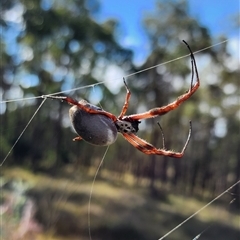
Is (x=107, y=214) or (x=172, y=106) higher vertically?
(x=172, y=106)

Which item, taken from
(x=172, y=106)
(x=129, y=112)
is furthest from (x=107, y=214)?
(x=172, y=106)

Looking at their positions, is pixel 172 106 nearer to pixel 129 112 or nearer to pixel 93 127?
pixel 93 127

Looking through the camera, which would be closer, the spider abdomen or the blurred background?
the spider abdomen

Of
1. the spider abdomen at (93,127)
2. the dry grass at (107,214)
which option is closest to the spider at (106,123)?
the spider abdomen at (93,127)

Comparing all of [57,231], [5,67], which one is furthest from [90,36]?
[57,231]

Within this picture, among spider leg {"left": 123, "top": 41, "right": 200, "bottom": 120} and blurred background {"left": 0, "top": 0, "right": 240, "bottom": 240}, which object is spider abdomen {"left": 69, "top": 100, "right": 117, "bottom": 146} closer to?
spider leg {"left": 123, "top": 41, "right": 200, "bottom": 120}

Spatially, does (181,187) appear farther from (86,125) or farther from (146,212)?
(86,125)

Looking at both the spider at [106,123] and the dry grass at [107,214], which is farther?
the dry grass at [107,214]

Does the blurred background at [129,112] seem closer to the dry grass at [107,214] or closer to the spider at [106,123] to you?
the dry grass at [107,214]

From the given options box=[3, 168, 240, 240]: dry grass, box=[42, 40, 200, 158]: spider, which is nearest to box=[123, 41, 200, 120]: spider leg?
box=[42, 40, 200, 158]: spider
